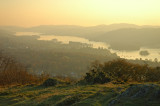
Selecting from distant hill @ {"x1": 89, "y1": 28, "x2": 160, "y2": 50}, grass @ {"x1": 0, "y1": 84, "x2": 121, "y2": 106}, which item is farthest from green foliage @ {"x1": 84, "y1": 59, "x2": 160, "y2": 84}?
distant hill @ {"x1": 89, "y1": 28, "x2": 160, "y2": 50}

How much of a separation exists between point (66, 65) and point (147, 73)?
63.9 metres

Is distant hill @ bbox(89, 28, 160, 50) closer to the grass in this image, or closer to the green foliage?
the green foliage

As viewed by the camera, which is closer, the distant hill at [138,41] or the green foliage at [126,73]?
the green foliage at [126,73]

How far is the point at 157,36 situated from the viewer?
136 metres

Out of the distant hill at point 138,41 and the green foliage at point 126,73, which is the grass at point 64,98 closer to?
the green foliage at point 126,73

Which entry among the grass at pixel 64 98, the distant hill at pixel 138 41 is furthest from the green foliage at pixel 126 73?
the distant hill at pixel 138 41

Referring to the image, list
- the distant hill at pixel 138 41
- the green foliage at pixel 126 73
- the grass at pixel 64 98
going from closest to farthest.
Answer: the grass at pixel 64 98
the green foliage at pixel 126 73
the distant hill at pixel 138 41

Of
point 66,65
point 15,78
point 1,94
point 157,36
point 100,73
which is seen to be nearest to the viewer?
point 1,94

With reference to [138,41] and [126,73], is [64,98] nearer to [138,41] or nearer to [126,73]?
[126,73]

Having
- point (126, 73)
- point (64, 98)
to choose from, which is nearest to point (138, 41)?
point (126, 73)

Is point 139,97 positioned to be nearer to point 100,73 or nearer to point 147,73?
point 100,73

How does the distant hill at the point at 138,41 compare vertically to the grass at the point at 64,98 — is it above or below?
above

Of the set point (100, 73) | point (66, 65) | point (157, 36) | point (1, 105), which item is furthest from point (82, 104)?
point (157, 36)

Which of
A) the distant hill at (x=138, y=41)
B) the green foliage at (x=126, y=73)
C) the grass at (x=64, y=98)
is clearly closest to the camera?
the grass at (x=64, y=98)
